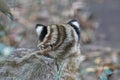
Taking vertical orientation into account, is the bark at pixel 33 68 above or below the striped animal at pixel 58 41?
below

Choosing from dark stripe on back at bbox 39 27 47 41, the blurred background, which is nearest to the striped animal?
dark stripe on back at bbox 39 27 47 41

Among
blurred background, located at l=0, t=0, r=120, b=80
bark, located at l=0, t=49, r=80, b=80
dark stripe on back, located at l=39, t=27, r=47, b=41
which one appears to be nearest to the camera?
bark, located at l=0, t=49, r=80, b=80

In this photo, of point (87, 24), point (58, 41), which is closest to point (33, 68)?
point (58, 41)

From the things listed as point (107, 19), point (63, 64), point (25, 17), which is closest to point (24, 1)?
point (25, 17)

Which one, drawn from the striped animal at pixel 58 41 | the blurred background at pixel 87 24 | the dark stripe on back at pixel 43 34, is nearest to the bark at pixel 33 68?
the striped animal at pixel 58 41

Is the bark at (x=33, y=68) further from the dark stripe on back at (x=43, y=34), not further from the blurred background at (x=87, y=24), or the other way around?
the blurred background at (x=87, y=24)

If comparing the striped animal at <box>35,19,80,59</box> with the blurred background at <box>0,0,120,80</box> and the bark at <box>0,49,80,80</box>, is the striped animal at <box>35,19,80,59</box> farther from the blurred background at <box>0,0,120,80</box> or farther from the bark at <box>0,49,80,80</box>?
the blurred background at <box>0,0,120,80</box>

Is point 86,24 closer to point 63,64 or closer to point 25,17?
point 25,17

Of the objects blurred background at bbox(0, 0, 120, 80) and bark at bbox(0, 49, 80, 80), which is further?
blurred background at bbox(0, 0, 120, 80)

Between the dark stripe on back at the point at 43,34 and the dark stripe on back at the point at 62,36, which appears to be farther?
the dark stripe on back at the point at 43,34
